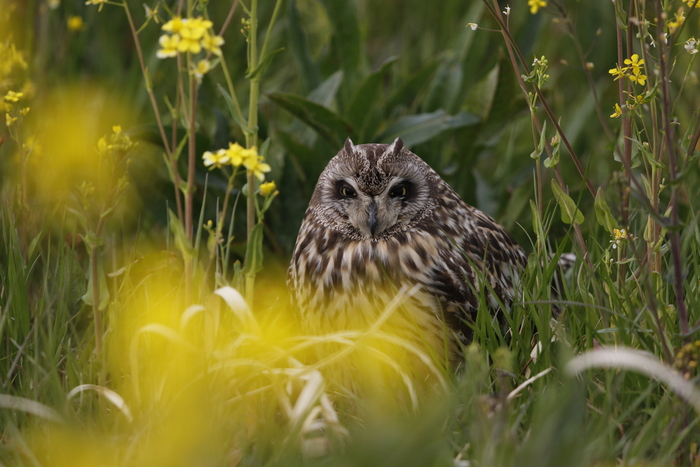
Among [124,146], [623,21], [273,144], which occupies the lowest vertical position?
[273,144]

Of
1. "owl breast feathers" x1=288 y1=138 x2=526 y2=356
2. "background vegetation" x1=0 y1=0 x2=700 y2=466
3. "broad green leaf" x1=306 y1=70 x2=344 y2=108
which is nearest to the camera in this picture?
"background vegetation" x1=0 y1=0 x2=700 y2=466

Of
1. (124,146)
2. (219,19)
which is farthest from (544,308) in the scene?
(219,19)

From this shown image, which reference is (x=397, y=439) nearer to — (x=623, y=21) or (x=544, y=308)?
(x=544, y=308)

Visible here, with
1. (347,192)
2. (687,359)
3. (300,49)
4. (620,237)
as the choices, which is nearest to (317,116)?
(300,49)

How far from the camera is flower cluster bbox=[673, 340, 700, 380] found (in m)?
2.03

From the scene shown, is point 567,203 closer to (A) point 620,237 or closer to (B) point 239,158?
(A) point 620,237

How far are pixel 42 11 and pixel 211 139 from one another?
4.30ft

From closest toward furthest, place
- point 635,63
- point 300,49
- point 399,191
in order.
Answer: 1. point 635,63
2. point 399,191
3. point 300,49

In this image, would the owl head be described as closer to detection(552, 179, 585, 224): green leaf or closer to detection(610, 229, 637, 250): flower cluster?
detection(552, 179, 585, 224): green leaf

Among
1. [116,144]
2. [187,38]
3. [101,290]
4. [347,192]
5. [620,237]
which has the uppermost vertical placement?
[187,38]

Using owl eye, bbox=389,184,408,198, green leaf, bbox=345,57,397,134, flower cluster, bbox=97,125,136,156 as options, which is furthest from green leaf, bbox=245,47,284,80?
green leaf, bbox=345,57,397,134

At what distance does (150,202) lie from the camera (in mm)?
4156

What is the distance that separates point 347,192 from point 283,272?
3.66ft

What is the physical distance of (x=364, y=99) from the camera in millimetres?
4070
